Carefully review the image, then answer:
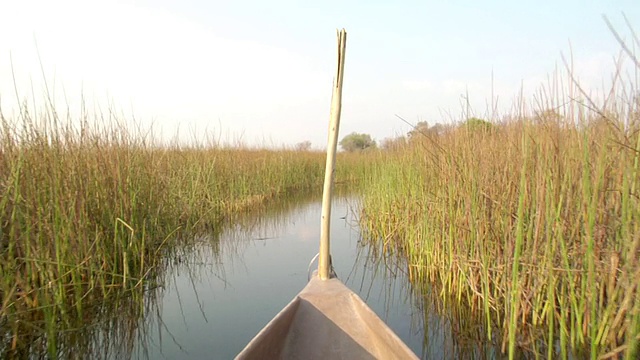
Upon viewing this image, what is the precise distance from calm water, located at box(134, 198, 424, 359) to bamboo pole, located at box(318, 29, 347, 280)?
74cm

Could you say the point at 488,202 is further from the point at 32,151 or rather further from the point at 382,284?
the point at 32,151

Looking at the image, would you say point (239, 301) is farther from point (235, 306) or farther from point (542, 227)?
point (542, 227)

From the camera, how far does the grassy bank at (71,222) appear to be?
181 cm

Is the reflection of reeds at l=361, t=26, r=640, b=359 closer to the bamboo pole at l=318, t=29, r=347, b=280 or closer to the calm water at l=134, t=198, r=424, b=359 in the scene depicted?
the calm water at l=134, t=198, r=424, b=359

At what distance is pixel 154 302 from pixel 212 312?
44 centimetres

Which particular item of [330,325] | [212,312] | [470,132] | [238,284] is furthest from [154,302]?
[470,132]

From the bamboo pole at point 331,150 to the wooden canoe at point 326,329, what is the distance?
0.23m

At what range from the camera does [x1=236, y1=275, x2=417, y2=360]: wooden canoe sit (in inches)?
64.6

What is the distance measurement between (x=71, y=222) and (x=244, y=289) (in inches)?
58.0

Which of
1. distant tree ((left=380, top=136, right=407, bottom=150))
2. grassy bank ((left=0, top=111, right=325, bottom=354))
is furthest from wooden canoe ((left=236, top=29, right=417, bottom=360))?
distant tree ((left=380, top=136, right=407, bottom=150))

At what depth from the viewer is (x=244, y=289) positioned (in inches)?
123

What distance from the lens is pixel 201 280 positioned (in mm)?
3277

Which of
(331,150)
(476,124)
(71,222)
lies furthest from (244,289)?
(476,124)

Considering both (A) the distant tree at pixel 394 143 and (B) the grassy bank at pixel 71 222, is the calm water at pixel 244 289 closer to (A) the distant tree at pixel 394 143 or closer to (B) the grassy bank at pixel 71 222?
(B) the grassy bank at pixel 71 222
